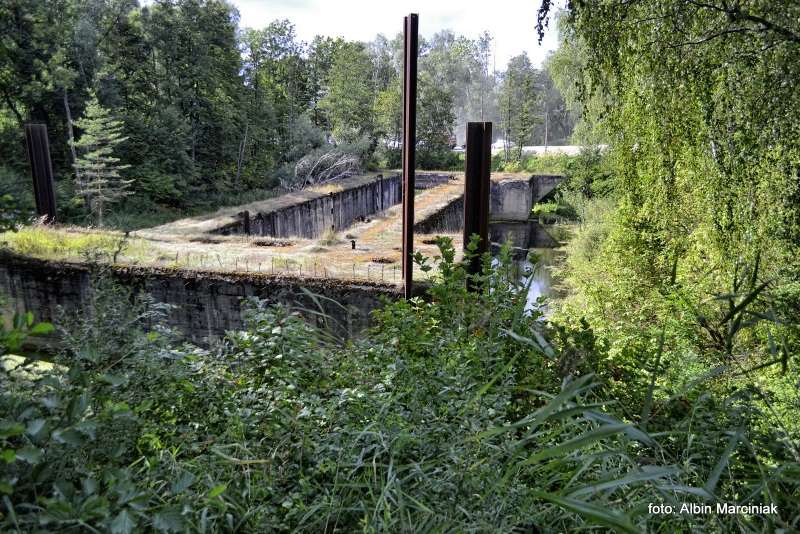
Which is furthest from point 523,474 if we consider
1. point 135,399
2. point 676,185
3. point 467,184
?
point 467,184

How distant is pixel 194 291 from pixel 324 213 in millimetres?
11010

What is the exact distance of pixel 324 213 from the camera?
1953 cm

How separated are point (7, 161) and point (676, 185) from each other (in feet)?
76.1

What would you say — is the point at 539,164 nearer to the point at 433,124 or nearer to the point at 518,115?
the point at 518,115

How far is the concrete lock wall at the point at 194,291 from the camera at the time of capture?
8.23 m

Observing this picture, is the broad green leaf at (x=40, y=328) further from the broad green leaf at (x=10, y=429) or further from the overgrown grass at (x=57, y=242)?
the overgrown grass at (x=57, y=242)

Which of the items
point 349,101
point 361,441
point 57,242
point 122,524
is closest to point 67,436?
point 122,524

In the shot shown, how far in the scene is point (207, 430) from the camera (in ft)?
7.47

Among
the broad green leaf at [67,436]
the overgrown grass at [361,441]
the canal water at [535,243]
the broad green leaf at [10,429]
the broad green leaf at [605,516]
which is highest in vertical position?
the broad green leaf at [10,429]

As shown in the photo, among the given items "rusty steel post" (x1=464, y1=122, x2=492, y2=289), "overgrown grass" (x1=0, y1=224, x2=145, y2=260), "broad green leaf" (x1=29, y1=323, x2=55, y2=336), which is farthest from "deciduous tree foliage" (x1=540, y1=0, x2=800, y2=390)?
"overgrown grass" (x1=0, y1=224, x2=145, y2=260)

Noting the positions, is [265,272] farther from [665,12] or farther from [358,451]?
[358,451]

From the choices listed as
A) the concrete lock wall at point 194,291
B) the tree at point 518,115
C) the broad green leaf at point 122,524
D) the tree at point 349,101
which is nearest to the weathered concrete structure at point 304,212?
the concrete lock wall at point 194,291

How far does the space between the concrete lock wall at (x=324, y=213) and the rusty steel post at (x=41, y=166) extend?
12.6ft

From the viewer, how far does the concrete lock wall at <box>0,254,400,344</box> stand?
27.0 feet
